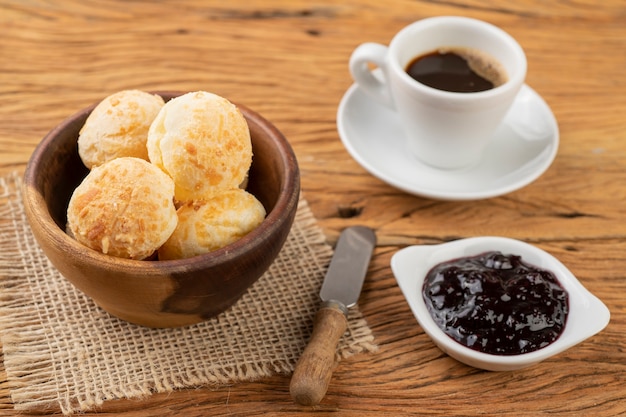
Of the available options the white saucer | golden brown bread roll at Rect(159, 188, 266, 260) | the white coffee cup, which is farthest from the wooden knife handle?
the white coffee cup

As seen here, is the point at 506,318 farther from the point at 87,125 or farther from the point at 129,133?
the point at 87,125

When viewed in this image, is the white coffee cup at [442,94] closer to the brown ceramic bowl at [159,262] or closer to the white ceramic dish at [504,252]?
the white ceramic dish at [504,252]

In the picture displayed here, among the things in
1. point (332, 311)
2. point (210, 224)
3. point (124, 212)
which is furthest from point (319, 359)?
point (124, 212)

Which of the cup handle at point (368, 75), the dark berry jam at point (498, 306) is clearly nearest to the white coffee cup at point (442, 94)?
the cup handle at point (368, 75)

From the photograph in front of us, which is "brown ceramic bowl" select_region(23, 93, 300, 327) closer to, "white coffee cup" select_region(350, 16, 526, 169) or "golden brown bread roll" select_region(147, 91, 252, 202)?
"golden brown bread roll" select_region(147, 91, 252, 202)

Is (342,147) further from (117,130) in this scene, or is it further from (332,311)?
(117,130)

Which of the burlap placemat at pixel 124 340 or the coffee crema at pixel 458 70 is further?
the coffee crema at pixel 458 70
